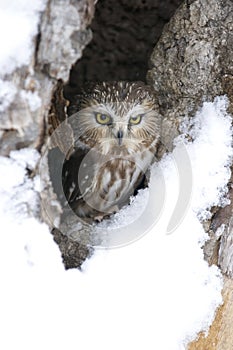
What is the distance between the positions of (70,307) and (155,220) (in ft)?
1.87

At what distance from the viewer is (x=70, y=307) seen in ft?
8.64

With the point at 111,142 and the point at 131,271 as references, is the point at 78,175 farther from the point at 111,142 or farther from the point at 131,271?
the point at 131,271

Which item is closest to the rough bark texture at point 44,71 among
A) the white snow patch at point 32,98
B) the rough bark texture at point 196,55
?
the white snow patch at point 32,98

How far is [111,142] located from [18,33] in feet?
5.01

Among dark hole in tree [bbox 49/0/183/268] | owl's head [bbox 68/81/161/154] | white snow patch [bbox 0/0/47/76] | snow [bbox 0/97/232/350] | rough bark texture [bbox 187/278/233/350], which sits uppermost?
dark hole in tree [bbox 49/0/183/268]

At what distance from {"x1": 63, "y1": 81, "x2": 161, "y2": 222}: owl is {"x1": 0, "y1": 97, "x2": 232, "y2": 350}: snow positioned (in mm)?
490

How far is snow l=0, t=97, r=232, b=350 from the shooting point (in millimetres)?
2467

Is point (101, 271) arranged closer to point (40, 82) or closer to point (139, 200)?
point (139, 200)

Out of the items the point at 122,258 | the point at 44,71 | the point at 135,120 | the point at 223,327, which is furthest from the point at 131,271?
the point at 135,120

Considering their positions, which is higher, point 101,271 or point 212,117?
point 212,117

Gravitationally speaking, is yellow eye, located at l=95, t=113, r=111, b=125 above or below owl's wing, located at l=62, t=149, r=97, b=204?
above

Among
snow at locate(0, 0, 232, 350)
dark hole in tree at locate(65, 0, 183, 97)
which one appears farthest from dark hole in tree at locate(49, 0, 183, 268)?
snow at locate(0, 0, 232, 350)

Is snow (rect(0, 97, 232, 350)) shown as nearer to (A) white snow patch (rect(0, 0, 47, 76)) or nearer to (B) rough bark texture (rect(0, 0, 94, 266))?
(B) rough bark texture (rect(0, 0, 94, 266))

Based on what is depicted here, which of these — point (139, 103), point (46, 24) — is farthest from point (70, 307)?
point (139, 103)
